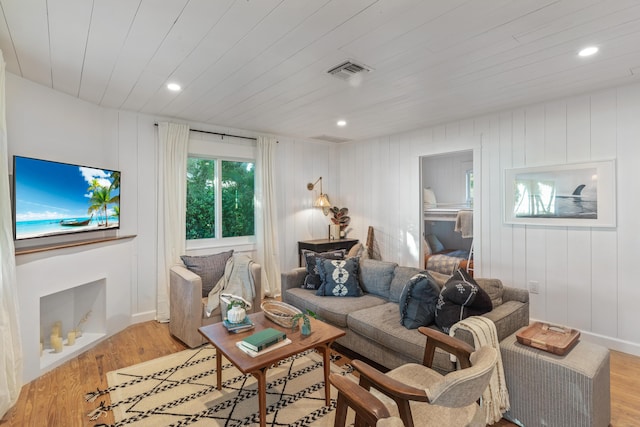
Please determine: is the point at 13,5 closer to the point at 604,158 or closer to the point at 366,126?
the point at 366,126

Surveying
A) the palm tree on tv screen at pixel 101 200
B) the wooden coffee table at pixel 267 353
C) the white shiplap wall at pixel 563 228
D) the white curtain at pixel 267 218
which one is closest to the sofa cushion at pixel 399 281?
the wooden coffee table at pixel 267 353

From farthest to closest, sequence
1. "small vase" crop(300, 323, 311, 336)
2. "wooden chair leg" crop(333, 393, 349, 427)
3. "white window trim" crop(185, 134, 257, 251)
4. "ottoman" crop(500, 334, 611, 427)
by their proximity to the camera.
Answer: "white window trim" crop(185, 134, 257, 251) < "small vase" crop(300, 323, 311, 336) < "ottoman" crop(500, 334, 611, 427) < "wooden chair leg" crop(333, 393, 349, 427)

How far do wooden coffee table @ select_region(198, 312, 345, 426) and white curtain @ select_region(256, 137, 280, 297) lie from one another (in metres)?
2.04

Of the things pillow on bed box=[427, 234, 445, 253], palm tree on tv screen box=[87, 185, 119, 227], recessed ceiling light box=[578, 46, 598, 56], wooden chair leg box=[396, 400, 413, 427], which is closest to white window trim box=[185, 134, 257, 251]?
palm tree on tv screen box=[87, 185, 119, 227]

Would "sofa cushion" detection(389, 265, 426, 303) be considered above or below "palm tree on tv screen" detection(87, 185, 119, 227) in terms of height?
below

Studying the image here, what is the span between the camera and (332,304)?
3111mm

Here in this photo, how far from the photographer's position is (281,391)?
2.40 m

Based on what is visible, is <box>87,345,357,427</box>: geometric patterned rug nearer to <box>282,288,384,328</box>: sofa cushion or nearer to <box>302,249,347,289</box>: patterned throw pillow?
<box>282,288,384,328</box>: sofa cushion

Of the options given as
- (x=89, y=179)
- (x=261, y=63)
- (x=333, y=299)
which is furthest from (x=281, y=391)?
(x=89, y=179)

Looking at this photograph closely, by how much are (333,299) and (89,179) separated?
2.79 metres

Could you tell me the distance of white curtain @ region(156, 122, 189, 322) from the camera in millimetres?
3869

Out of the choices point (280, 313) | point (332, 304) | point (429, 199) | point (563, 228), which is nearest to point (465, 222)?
point (429, 199)

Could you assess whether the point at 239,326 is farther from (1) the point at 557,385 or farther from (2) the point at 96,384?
(1) the point at 557,385

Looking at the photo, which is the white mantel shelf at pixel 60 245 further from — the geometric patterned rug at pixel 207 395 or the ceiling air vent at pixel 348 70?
the ceiling air vent at pixel 348 70
